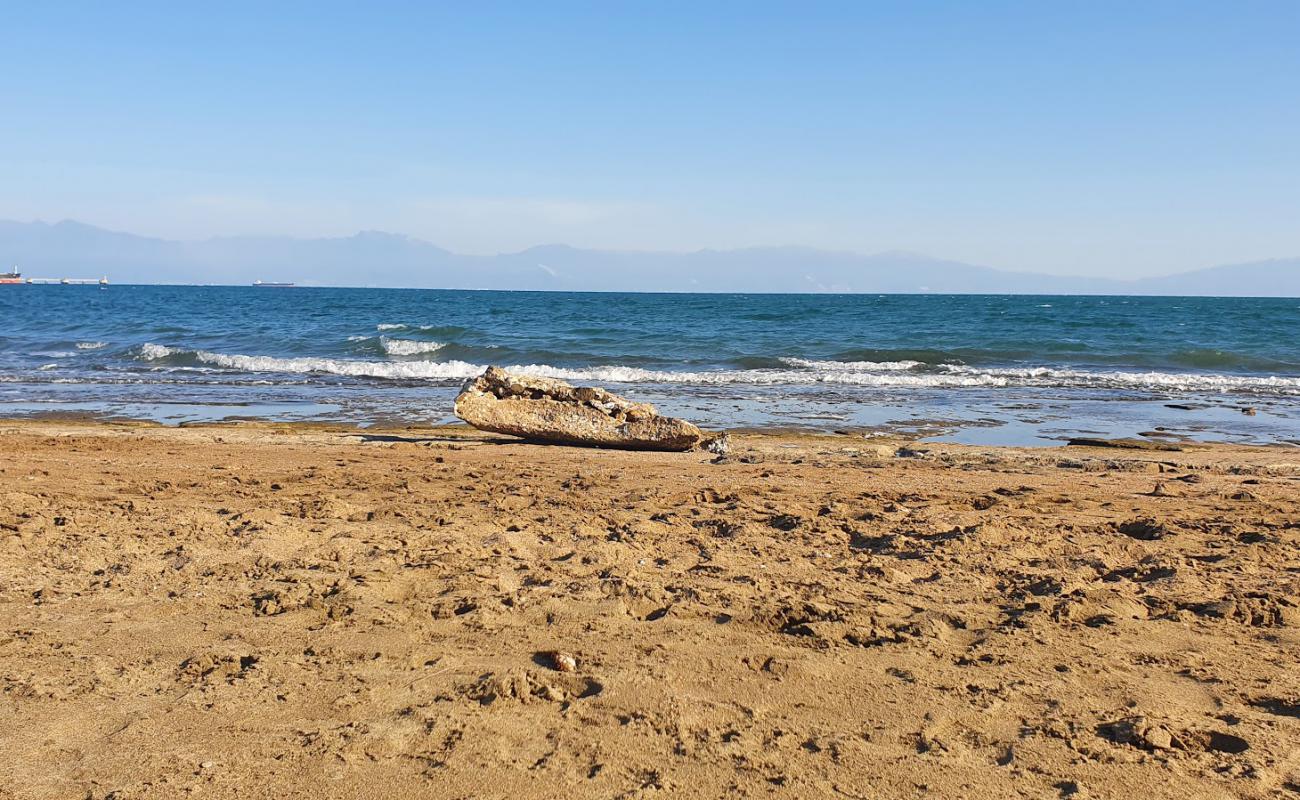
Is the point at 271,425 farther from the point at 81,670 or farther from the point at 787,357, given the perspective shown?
the point at 787,357

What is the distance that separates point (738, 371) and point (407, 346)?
11.4 meters

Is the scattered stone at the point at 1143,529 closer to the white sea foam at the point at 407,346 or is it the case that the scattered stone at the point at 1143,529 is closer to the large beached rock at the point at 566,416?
the large beached rock at the point at 566,416

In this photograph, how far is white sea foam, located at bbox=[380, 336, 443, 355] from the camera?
2753 centimetres

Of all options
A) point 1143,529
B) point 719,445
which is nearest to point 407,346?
point 719,445

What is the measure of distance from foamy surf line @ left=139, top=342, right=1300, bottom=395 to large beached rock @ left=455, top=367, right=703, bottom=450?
962cm

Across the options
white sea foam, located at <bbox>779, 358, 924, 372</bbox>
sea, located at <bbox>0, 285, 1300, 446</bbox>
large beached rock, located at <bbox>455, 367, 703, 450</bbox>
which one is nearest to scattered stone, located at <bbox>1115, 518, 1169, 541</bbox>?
large beached rock, located at <bbox>455, 367, 703, 450</bbox>

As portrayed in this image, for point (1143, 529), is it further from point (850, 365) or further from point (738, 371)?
point (850, 365)

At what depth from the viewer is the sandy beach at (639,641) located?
119 inches

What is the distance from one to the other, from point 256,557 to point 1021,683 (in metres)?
3.91

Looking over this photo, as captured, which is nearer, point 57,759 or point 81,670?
point 57,759

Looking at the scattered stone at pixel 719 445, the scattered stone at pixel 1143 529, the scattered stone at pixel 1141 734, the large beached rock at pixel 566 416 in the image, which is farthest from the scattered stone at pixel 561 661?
the large beached rock at pixel 566 416

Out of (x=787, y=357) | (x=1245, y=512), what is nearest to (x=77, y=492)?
(x=1245, y=512)

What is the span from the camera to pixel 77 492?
6758mm

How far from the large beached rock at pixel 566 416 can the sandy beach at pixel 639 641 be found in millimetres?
2581
